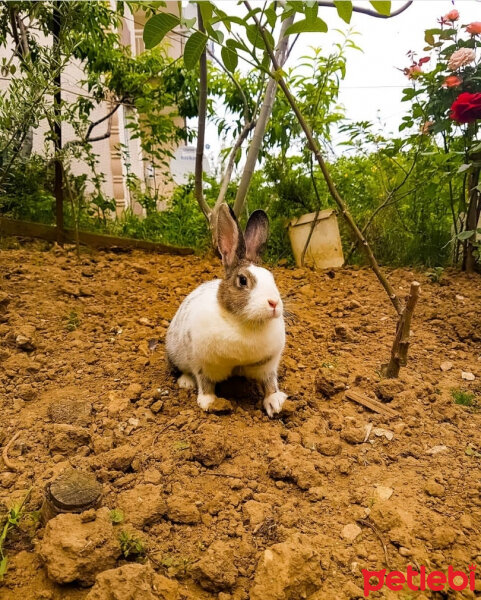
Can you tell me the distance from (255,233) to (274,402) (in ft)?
2.56

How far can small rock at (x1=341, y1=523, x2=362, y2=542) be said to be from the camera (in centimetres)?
147

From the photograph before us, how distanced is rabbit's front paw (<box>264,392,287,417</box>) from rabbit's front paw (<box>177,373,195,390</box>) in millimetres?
384

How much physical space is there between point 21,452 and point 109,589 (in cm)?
81

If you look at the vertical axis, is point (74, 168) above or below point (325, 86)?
below

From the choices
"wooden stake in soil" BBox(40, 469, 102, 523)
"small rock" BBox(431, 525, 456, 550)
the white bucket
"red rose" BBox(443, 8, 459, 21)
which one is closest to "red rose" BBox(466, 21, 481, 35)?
"red rose" BBox(443, 8, 459, 21)

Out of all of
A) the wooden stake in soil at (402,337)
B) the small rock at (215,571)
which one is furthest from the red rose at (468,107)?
the small rock at (215,571)

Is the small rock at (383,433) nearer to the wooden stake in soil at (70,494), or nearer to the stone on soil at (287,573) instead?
the stone on soil at (287,573)

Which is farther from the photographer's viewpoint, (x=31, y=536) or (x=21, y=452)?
(x=21, y=452)

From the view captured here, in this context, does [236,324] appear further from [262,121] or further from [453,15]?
[453,15]

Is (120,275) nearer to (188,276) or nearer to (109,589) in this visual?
(188,276)

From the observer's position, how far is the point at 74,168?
489 centimetres

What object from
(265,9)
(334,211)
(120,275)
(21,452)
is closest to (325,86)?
(334,211)

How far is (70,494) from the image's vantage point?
1487 millimetres

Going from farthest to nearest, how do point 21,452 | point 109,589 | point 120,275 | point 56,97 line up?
point 120,275 → point 56,97 → point 21,452 → point 109,589
